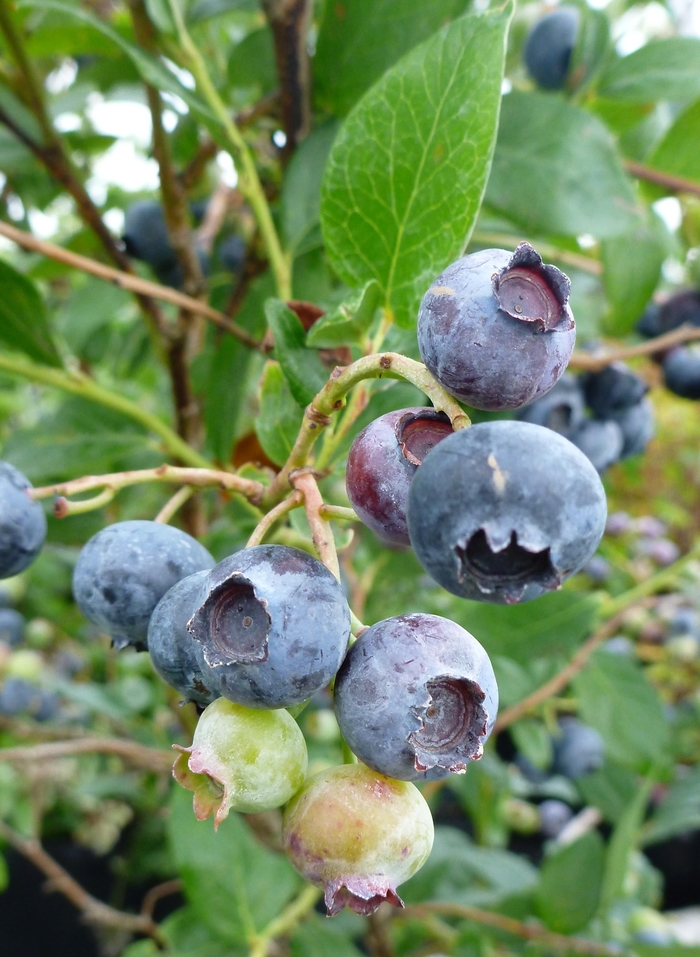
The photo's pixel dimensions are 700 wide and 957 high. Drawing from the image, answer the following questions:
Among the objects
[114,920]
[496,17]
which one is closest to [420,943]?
[114,920]

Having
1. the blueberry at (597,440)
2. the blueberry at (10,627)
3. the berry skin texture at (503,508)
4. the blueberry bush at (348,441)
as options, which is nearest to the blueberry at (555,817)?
the blueberry bush at (348,441)

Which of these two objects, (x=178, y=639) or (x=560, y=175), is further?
(x=560, y=175)

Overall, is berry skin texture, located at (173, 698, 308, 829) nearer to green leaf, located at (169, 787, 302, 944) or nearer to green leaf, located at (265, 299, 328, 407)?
green leaf, located at (265, 299, 328, 407)

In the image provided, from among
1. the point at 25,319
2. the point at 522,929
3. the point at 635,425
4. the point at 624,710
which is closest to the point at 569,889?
the point at 522,929

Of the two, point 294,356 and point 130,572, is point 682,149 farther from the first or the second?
point 130,572

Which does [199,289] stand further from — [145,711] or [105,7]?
[145,711]

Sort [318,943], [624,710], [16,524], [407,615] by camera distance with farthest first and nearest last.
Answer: [624,710]
[318,943]
[16,524]
[407,615]

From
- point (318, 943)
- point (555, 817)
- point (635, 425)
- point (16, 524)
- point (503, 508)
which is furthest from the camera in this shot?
point (555, 817)

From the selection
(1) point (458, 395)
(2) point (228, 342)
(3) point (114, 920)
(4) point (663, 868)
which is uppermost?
(1) point (458, 395)
